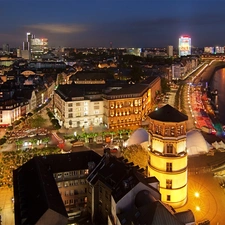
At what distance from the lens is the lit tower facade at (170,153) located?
17.0m

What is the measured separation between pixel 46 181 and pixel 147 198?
4763mm

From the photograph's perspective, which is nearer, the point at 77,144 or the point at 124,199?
the point at 124,199

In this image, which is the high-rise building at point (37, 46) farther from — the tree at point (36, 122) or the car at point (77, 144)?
the car at point (77, 144)

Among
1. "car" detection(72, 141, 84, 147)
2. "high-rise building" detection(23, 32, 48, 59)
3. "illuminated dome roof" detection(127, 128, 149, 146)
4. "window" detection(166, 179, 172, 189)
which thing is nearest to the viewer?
"window" detection(166, 179, 172, 189)

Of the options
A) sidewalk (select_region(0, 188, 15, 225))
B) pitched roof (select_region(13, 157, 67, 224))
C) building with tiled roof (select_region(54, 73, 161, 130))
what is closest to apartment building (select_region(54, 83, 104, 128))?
building with tiled roof (select_region(54, 73, 161, 130))

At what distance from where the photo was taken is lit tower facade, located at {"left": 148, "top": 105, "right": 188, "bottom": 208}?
17.0 m

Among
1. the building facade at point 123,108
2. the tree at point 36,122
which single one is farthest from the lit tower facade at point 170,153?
the tree at point 36,122

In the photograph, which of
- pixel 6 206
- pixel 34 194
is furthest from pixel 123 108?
pixel 34 194

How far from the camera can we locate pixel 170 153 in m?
17.2

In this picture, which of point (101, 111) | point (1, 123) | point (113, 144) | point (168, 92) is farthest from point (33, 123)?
point (168, 92)

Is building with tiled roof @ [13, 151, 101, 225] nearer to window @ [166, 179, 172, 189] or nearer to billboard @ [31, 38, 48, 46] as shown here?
window @ [166, 179, 172, 189]

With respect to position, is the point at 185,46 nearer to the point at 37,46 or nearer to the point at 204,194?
the point at 37,46

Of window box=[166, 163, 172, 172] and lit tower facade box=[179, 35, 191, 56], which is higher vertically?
lit tower facade box=[179, 35, 191, 56]

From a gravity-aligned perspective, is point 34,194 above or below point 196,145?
above
